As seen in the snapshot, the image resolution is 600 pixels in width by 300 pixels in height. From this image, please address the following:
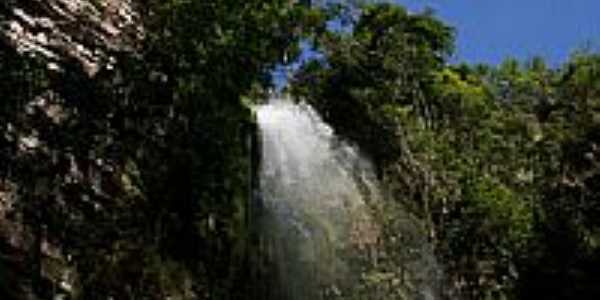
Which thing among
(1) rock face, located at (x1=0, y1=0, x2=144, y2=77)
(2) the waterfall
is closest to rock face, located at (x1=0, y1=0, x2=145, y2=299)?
(1) rock face, located at (x1=0, y1=0, x2=144, y2=77)

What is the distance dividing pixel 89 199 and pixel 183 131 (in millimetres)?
1522

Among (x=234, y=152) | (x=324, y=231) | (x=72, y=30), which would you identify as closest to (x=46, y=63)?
(x=72, y=30)

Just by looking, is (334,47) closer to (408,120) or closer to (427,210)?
(408,120)

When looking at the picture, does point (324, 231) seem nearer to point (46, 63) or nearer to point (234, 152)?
point (234, 152)

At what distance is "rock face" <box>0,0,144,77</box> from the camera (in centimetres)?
1149

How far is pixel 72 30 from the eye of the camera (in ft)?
39.9

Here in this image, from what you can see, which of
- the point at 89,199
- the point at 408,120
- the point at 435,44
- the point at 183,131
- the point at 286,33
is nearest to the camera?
the point at 89,199

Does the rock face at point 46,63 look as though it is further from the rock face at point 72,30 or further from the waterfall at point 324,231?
the waterfall at point 324,231

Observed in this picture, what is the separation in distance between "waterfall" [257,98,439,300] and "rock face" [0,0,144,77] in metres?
2.33

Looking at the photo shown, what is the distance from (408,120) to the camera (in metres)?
15.6

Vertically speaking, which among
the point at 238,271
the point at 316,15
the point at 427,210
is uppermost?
the point at 316,15

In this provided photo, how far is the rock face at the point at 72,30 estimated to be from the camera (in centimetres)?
1149

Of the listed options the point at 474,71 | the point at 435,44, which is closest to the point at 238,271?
the point at 435,44

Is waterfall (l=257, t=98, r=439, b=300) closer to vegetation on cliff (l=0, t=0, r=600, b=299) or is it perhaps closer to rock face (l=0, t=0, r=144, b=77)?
vegetation on cliff (l=0, t=0, r=600, b=299)
